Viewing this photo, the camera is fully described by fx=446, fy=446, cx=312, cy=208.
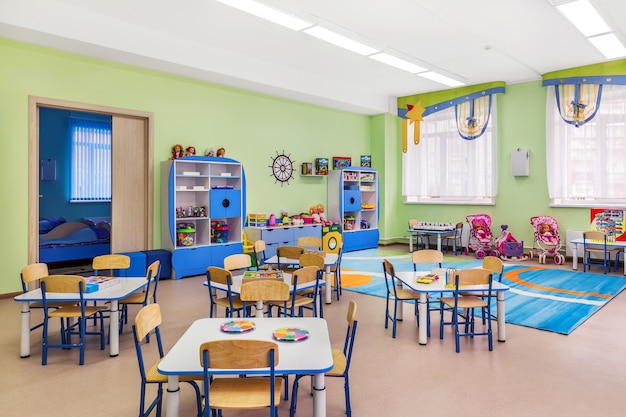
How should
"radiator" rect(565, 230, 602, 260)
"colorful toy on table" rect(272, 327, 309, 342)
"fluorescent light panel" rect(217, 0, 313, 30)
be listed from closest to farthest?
1. "colorful toy on table" rect(272, 327, 309, 342)
2. "fluorescent light panel" rect(217, 0, 313, 30)
3. "radiator" rect(565, 230, 602, 260)

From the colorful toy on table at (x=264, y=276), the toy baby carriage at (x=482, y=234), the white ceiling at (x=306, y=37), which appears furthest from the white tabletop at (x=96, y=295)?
the toy baby carriage at (x=482, y=234)

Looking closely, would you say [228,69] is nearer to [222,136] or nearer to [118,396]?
[222,136]

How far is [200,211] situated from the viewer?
808 centimetres

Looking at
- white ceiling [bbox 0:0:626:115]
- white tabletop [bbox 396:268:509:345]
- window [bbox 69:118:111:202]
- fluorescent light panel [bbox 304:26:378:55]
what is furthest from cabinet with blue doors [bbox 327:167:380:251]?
white tabletop [bbox 396:268:509:345]

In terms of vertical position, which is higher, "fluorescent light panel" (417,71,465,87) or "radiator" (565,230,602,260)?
"fluorescent light panel" (417,71,465,87)

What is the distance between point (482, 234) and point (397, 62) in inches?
166

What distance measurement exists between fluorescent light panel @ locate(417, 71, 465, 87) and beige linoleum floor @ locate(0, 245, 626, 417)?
5.69m

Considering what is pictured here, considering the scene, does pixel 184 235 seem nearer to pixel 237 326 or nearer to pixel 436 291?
pixel 436 291

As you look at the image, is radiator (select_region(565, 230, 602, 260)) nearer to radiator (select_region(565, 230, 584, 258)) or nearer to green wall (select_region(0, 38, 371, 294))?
radiator (select_region(565, 230, 584, 258))

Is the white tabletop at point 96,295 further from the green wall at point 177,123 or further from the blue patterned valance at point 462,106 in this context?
the blue patterned valance at point 462,106

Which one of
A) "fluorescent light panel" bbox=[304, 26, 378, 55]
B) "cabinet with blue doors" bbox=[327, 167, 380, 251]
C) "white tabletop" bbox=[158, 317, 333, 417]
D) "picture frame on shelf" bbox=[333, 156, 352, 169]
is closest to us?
"white tabletop" bbox=[158, 317, 333, 417]

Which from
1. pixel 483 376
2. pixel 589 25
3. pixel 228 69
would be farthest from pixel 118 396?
pixel 589 25

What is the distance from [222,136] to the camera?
8750mm

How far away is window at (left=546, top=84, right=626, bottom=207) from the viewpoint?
28.1 ft
